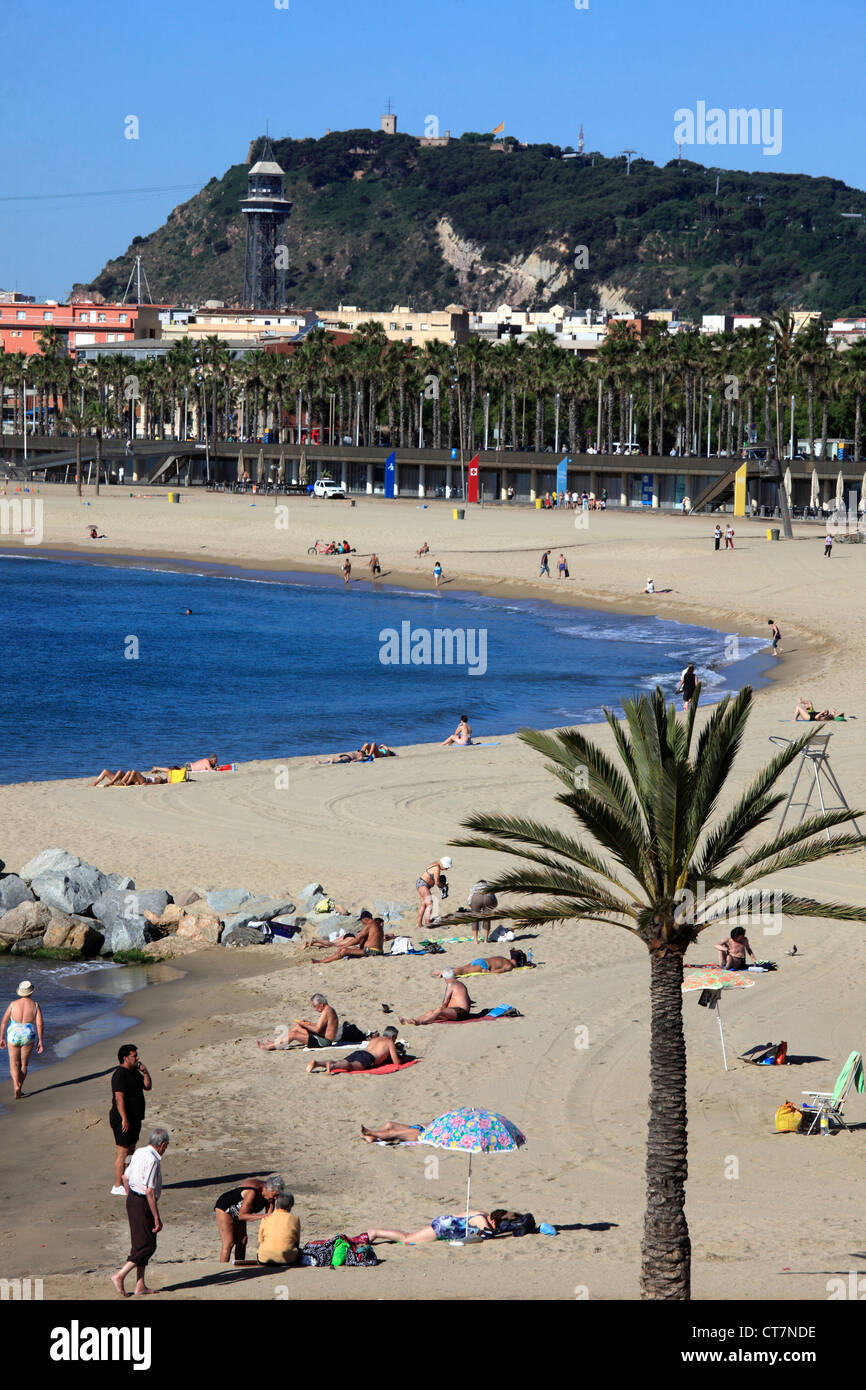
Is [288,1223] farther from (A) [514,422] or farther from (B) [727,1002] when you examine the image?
(A) [514,422]

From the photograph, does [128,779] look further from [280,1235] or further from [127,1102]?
[280,1235]

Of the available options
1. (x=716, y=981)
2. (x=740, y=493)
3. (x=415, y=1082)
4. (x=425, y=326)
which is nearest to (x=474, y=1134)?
(x=415, y=1082)

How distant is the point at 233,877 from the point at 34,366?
409 ft

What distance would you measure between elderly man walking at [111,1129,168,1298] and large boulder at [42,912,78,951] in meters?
10.0

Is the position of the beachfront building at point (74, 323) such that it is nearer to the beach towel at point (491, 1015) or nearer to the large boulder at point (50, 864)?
the large boulder at point (50, 864)

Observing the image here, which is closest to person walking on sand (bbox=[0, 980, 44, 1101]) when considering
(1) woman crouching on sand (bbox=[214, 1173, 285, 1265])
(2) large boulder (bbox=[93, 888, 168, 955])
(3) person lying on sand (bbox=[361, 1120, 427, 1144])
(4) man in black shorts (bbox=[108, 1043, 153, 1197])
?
(4) man in black shorts (bbox=[108, 1043, 153, 1197])

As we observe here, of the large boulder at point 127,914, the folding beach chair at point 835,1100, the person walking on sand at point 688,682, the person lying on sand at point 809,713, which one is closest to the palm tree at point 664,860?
the folding beach chair at point 835,1100

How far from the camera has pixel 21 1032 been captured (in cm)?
1557

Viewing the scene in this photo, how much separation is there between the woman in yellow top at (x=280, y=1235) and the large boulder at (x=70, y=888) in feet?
34.6

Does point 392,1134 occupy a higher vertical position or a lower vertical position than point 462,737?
lower

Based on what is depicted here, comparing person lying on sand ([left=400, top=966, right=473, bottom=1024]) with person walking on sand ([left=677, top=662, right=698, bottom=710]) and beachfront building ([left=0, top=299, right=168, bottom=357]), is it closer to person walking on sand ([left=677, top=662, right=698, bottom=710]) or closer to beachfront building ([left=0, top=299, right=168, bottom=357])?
person walking on sand ([left=677, top=662, right=698, bottom=710])

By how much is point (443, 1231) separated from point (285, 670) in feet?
121

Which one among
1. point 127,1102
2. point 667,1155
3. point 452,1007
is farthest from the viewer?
point 452,1007

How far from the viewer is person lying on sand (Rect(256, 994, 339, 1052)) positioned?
16359 millimetres
